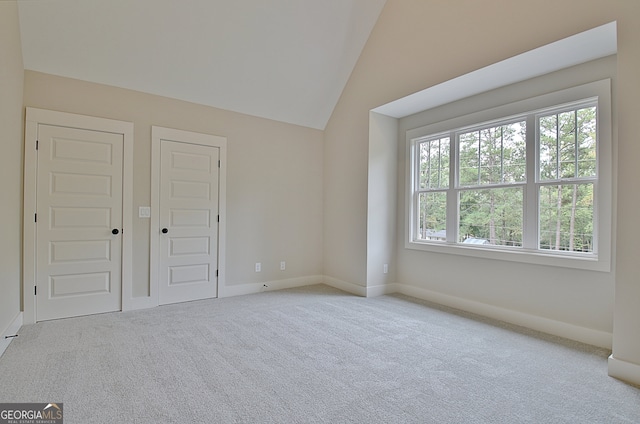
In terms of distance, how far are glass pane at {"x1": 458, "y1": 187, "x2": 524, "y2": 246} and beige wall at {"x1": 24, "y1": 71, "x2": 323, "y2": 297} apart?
7.64ft

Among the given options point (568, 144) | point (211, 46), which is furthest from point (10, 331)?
point (568, 144)

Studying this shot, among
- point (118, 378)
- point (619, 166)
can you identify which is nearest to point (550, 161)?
point (619, 166)

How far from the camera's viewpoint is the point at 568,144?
323 centimetres

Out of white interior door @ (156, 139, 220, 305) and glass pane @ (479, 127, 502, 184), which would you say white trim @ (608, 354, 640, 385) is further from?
white interior door @ (156, 139, 220, 305)

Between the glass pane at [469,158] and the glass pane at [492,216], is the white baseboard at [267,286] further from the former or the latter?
the glass pane at [469,158]

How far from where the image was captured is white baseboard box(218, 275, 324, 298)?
4570mm

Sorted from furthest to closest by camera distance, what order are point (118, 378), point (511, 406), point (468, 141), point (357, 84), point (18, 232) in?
point (357, 84), point (468, 141), point (18, 232), point (118, 378), point (511, 406)

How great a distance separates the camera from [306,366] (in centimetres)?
246

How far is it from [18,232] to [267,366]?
286cm

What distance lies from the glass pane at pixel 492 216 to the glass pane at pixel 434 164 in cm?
39

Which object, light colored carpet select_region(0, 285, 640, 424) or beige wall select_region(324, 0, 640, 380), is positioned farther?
beige wall select_region(324, 0, 640, 380)

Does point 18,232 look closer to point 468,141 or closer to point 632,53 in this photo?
point 468,141

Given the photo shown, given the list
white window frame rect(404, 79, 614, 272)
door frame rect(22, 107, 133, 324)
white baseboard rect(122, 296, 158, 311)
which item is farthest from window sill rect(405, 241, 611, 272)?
door frame rect(22, 107, 133, 324)

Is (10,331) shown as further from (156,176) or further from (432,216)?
(432,216)
